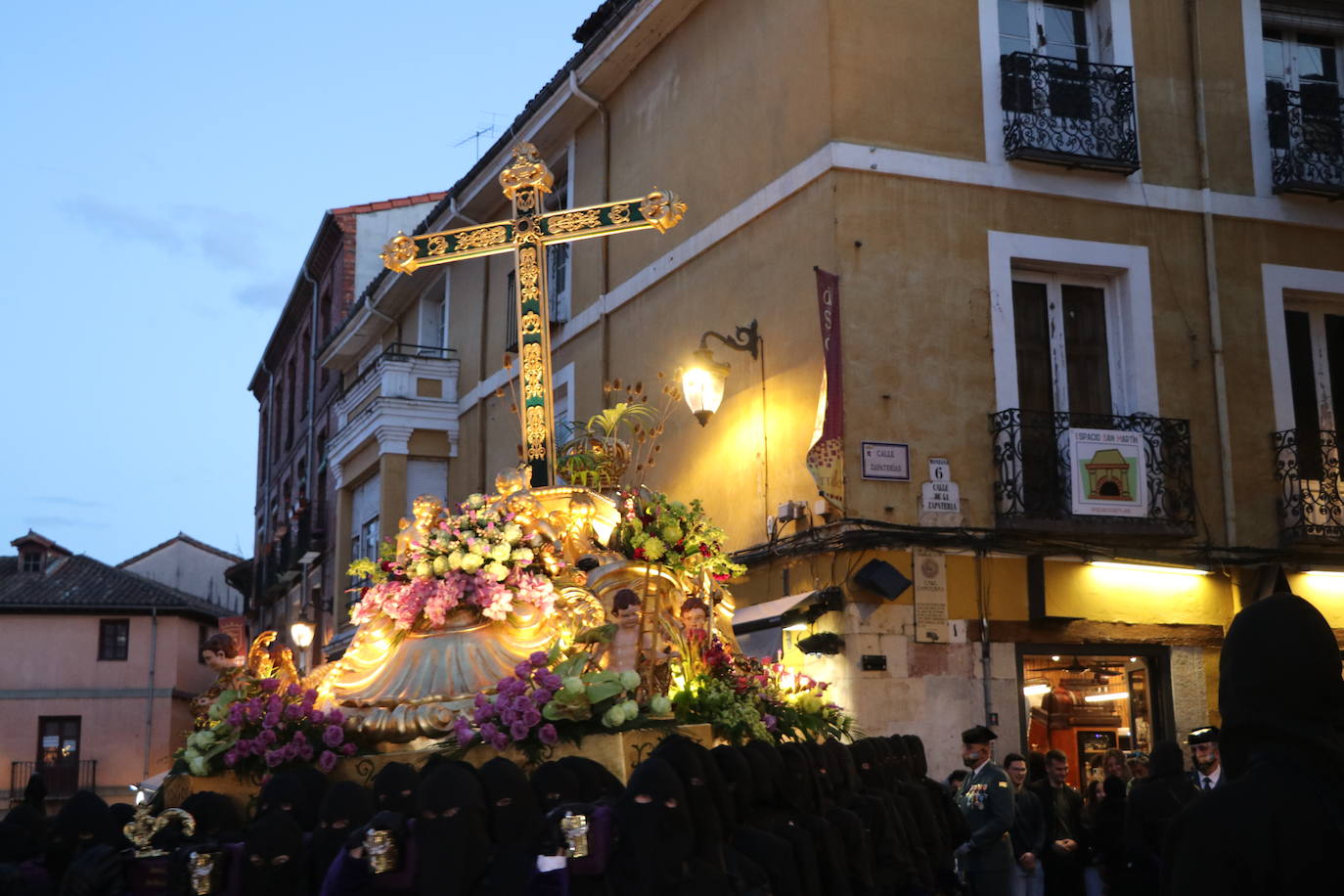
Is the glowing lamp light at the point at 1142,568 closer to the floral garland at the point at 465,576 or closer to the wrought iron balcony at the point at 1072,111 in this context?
the wrought iron balcony at the point at 1072,111

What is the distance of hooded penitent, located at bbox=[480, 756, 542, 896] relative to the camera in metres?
5.79

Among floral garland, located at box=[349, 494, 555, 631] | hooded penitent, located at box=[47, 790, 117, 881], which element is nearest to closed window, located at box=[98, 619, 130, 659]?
floral garland, located at box=[349, 494, 555, 631]

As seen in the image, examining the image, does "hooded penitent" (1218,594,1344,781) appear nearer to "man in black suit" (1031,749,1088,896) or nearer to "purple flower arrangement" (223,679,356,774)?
"purple flower arrangement" (223,679,356,774)

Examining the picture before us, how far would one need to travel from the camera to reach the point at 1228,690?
292cm

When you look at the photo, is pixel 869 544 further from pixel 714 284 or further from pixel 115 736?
pixel 115 736

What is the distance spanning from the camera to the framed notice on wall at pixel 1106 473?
13.2 meters

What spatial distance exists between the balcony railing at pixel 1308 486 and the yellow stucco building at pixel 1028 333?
0.09 ft

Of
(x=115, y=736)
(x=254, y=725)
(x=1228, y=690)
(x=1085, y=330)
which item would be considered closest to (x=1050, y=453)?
(x=1085, y=330)

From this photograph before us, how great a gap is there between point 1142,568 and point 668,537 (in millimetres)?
6024

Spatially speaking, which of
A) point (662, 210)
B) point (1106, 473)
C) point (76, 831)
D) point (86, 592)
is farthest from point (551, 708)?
point (86, 592)

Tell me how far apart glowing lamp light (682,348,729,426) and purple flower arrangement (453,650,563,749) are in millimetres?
6219

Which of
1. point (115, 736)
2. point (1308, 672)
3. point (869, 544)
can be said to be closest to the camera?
point (1308, 672)

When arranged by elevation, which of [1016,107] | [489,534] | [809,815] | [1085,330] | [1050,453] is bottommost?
[809,815]

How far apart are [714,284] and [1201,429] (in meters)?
4.70
